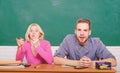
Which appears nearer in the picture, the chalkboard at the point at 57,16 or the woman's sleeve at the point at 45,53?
the woman's sleeve at the point at 45,53

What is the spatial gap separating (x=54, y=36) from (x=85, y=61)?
58.7 inches

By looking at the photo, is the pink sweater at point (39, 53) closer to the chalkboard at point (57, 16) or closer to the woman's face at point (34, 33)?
the woman's face at point (34, 33)

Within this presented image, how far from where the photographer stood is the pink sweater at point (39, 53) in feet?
10.9

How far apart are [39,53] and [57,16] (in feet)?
3.15

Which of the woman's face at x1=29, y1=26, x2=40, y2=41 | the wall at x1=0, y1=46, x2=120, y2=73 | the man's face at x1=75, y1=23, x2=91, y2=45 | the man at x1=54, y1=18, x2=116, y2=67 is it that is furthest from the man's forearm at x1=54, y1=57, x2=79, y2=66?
the wall at x1=0, y1=46, x2=120, y2=73

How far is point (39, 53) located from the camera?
332 cm

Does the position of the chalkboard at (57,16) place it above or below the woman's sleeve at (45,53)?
above

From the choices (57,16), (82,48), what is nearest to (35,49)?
(82,48)

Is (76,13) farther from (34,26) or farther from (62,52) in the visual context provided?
(62,52)

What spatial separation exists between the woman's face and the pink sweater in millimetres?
114

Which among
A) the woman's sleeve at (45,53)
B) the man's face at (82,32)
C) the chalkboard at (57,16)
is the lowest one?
the woman's sleeve at (45,53)

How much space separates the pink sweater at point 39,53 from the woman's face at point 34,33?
11cm

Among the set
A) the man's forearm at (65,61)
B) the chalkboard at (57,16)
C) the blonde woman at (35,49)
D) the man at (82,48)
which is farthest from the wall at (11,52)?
the man's forearm at (65,61)

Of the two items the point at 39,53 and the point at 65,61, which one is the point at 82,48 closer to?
the point at 65,61
